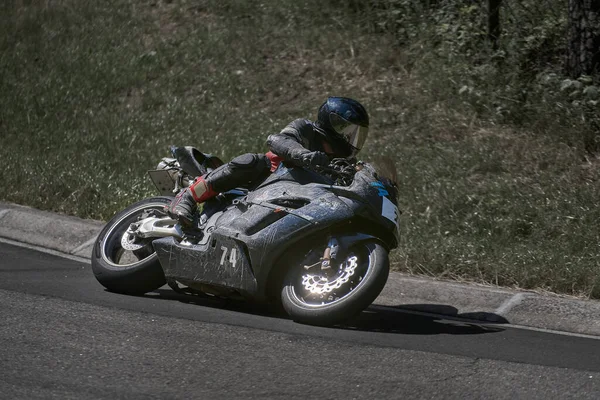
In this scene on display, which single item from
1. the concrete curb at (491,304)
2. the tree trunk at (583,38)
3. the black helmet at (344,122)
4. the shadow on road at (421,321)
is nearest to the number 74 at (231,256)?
the shadow on road at (421,321)

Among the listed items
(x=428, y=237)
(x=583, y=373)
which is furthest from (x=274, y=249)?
(x=428, y=237)

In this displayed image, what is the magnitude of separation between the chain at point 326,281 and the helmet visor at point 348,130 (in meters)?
0.98

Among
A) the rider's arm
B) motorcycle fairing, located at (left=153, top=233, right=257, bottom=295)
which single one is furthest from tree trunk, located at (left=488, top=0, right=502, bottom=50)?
motorcycle fairing, located at (left=153, top=233, right=257, bottom=295)

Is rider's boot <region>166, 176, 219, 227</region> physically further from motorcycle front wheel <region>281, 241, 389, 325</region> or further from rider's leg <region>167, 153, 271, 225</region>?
motorcycle front wheel <region>281, 241, 389, 325</region>

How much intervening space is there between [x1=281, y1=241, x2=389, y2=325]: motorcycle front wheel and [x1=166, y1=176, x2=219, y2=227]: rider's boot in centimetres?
93

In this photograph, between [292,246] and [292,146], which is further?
[292,146]

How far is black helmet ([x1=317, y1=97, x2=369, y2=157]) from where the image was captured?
24.7 feet

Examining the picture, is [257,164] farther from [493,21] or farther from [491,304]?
[493,21]

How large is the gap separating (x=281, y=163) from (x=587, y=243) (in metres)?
2.99

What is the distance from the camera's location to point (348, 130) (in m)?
7.57

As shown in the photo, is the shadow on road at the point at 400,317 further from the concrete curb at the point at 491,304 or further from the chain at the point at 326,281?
the chain at the point at 326,281

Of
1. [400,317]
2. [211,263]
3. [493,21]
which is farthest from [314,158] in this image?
[493,21]

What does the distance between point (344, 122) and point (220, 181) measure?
928mm

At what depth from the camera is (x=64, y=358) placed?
5.85 metres
